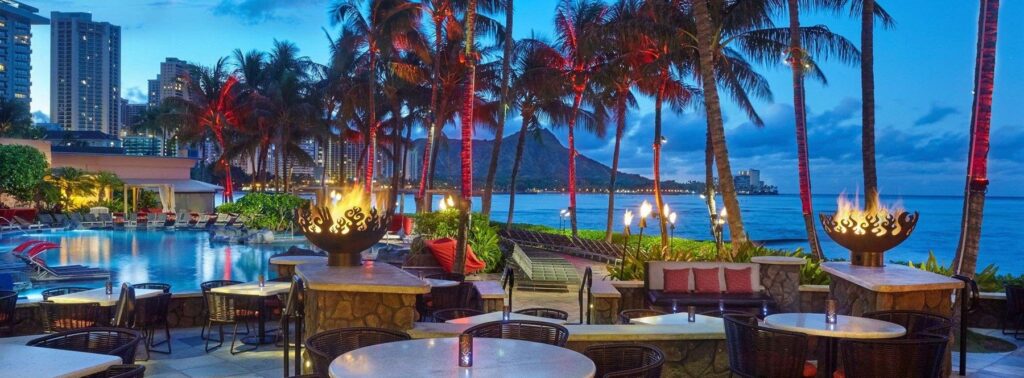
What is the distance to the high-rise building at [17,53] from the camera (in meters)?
89.9

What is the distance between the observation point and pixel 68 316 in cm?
708

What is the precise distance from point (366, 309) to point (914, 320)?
418 cm

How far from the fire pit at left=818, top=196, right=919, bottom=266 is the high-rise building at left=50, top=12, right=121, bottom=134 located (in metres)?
153

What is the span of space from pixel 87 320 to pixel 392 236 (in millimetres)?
17671

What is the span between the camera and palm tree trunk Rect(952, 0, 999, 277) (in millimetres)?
10812

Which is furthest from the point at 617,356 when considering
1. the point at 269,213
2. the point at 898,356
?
the point at 269,213

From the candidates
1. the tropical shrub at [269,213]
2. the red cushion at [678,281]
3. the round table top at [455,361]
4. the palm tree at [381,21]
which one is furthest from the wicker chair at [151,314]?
the tropical shrub at [269,213]

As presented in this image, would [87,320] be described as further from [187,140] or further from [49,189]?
[187,140]

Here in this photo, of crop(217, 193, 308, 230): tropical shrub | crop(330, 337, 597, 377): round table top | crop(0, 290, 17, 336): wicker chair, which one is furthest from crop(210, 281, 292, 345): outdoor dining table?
crop(217, 193, 308, 230): tropical shrub

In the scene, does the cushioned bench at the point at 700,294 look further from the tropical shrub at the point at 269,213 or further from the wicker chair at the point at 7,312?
the tropical shrub at the point at 269,213

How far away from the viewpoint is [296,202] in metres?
26.9

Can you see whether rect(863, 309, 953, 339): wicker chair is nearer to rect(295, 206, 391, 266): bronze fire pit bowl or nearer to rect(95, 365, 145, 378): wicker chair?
rect(295, 206, 391, 266): bronze fire pit bowl

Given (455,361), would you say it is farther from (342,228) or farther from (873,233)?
(873,233)

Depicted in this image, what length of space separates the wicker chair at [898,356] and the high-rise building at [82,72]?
154 metres
